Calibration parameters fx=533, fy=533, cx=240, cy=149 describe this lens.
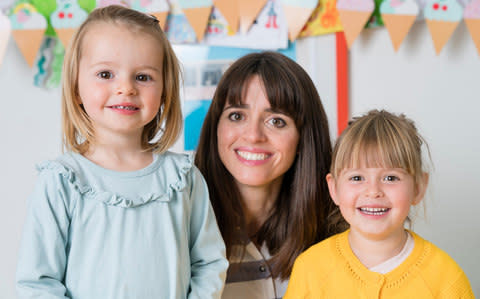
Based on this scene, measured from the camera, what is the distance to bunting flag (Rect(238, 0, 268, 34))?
2229 millimetres

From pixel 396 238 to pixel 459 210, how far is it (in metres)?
1.01

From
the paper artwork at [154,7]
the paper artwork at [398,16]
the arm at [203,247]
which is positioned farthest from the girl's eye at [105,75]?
the paper artwork at [398,16]

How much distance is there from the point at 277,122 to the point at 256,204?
0.93ft

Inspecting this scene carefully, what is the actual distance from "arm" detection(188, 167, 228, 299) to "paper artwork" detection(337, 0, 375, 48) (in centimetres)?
110

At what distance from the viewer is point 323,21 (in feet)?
7.31

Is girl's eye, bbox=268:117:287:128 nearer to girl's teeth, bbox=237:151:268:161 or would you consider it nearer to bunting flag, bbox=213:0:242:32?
girl's teeth, bbox=237:151:268:161

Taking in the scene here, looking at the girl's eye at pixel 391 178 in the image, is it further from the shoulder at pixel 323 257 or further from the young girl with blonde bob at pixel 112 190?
the young girl with blonde bob at pixel 112 190

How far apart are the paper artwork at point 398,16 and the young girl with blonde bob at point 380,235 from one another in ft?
2.75

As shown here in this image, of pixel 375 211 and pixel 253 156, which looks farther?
pixel 253 156

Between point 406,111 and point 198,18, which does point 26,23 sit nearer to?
point 198,18

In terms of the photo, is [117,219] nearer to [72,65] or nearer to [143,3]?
[72,65]

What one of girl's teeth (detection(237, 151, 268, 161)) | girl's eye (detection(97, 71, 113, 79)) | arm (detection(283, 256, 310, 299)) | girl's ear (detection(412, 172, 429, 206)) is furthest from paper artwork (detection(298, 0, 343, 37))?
girl's eye (detection(97, 71, 113, 79))

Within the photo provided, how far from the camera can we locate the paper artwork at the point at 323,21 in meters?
2.20

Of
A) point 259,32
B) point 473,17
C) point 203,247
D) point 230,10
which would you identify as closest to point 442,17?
point 473,17
